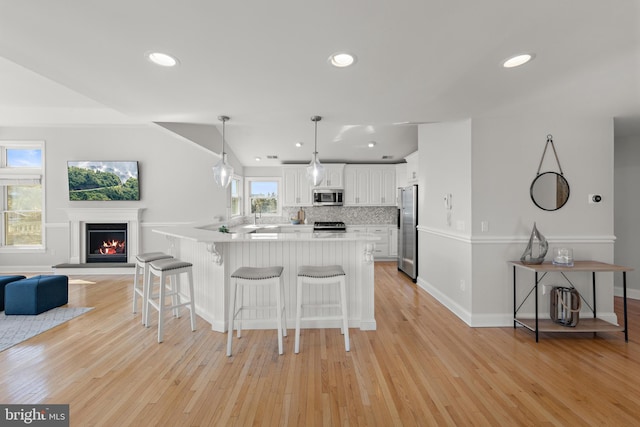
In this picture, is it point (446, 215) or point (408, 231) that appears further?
point (408, 231)

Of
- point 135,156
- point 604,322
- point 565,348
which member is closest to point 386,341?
point 565,348

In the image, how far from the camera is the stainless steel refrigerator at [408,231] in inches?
189

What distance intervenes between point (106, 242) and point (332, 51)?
5919 mm

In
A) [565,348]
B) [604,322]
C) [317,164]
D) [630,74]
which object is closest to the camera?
[630,74]

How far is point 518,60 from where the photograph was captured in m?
1.88

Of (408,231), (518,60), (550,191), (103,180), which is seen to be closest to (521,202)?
(550,191)

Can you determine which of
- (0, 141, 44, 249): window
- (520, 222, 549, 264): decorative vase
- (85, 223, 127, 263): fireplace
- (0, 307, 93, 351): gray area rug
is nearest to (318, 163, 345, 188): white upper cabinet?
(520, 222, 549, 264): decorative vase

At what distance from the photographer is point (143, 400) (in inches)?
74.4

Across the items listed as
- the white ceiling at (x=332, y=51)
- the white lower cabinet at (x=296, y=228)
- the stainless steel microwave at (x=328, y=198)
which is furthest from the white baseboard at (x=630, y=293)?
the white lower cabinet at (x=296, y=228)

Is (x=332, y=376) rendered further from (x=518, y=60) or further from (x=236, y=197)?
(x=236, y=197)

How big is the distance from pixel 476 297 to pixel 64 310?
16.3 ft

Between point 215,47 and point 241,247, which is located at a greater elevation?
point 215,47

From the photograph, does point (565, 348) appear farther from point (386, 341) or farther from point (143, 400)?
point (143, 400)

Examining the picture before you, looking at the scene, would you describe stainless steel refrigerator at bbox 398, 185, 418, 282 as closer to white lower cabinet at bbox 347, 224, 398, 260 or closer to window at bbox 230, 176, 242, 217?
white lower cabinet at bbox 347, 224, 398, 260
